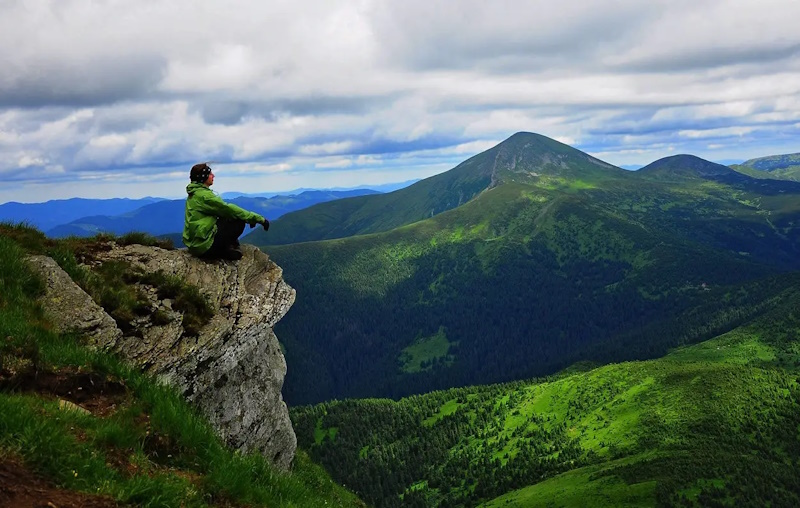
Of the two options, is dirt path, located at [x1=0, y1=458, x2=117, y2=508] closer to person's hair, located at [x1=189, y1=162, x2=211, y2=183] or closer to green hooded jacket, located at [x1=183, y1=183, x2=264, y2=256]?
green hooded jacket, located at [x1=183, y1=183, x2=264, y2=256]

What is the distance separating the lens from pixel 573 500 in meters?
139

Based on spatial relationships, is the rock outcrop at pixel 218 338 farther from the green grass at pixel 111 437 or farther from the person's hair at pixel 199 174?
the person's hair at pixel 199 174

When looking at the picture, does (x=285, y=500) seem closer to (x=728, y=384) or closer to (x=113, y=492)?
(x=113, y=492)

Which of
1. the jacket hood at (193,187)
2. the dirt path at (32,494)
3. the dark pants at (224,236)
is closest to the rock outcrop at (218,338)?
the dark pants at (224,236)

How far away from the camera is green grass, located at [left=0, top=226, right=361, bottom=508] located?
287 inches

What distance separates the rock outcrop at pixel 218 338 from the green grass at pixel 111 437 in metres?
1.19

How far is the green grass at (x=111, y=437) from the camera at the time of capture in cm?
729

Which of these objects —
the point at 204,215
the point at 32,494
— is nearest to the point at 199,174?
the point at 204,215

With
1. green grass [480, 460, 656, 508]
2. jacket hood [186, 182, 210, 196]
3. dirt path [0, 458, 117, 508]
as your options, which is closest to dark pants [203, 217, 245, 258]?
jacket hood [186, 182, 210, 196]

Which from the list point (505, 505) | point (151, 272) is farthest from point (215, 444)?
point (505, 505)

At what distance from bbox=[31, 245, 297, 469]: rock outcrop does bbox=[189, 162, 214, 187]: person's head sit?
344 cm

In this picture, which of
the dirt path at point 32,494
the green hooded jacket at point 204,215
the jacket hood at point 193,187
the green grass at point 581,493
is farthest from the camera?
the green grass at point 581,493

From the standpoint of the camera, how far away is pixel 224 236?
2141 centimetres

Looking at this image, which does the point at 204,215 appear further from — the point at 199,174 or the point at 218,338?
the point at 218,338
